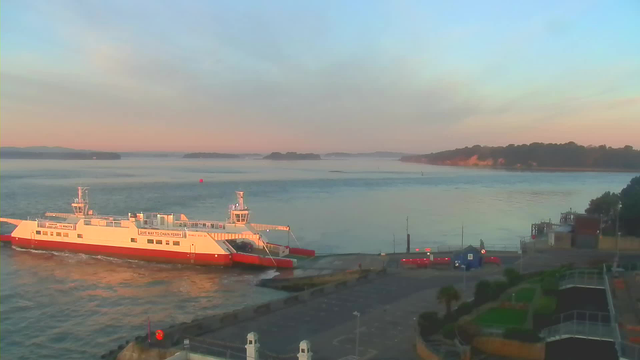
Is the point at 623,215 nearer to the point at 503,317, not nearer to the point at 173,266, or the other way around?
the point at 503,317

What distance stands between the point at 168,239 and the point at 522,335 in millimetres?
29457

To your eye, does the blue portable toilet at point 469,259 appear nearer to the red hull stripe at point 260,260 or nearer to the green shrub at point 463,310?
the green shrub at point 463,310

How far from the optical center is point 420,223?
5919 centimetres

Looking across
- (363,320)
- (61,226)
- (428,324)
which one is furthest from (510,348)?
(61,226)

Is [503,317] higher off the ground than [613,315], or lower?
lower

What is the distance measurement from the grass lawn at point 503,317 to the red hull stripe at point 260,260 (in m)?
18.1

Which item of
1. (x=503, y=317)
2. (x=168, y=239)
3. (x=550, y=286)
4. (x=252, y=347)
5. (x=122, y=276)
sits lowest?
(x=122, y=276)

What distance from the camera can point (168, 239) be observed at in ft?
126

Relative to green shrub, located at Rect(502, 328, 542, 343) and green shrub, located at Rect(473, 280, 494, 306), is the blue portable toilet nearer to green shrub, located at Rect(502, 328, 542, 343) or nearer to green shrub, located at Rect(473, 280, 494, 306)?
green shrub, located at Rect(473, 280, 494, 306)

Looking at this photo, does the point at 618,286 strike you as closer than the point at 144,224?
Yes

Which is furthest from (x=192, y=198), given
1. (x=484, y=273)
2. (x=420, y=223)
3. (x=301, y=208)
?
(x=484, y=273)

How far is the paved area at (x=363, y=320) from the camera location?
16.5 metres

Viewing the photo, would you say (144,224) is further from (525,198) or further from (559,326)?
(525,198)

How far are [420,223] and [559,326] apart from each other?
44233mm
